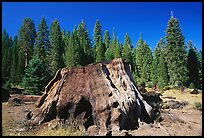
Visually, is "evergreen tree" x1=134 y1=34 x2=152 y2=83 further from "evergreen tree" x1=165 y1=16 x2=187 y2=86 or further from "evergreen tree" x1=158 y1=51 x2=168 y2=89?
"evergreen tree" x1=165 y1=16 x2=187 y2=86

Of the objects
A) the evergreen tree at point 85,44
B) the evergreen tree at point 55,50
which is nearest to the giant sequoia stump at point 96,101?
the evergreen tree at point 55,50

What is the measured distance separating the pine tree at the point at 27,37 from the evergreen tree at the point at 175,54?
26.7 metres

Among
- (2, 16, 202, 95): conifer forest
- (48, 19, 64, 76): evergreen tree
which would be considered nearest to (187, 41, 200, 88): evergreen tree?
(2, 16, 202, 95): conifer forest

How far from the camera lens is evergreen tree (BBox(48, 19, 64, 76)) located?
45.1 metres

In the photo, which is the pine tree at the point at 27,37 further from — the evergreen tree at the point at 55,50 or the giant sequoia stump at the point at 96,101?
the giant sequoia stump at the point at 96,101

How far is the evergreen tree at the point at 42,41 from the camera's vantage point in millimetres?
45625

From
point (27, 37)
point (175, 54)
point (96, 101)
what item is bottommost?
point (96, 101)

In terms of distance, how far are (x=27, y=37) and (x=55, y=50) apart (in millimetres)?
6111

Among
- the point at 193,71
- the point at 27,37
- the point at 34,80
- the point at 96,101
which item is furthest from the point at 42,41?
the point at 96,101

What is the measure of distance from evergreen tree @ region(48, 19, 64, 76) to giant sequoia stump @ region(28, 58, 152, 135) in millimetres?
30114

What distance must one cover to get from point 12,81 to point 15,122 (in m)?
26.8

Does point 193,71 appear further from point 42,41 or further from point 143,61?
point 42,41

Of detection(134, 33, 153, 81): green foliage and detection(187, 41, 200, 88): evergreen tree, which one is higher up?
detection(134, 33, 153, 81): green foliage

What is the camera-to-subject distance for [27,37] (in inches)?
1853
